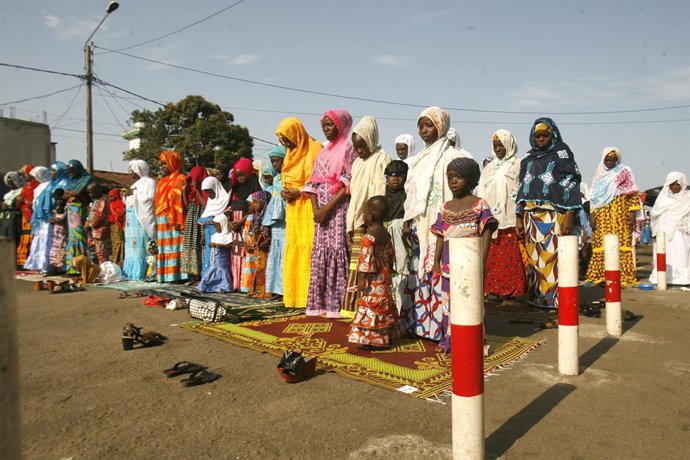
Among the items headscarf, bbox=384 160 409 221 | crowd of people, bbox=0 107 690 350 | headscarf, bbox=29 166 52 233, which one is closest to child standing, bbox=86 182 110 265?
crowd of people, bbox=0 107 690 350

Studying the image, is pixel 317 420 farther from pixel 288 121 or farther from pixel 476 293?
pixel 288 121

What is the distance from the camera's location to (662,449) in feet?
8.17

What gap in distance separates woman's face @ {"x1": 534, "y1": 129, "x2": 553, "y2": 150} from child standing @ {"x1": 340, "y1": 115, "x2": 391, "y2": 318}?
1.90 metres

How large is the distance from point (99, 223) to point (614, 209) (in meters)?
9.69

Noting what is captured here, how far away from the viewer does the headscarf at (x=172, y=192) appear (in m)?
8.87

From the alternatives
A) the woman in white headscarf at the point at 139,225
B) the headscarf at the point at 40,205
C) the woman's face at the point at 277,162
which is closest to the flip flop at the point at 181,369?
the woman's face at the point at 277,162

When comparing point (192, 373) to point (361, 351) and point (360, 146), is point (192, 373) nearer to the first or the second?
point (361, 351)

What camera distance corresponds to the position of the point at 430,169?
4.72m

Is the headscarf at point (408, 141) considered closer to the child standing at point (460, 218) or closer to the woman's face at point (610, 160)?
the woman's face at point (610, 160)

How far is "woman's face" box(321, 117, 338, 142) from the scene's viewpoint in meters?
5.84

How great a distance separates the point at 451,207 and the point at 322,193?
199cm

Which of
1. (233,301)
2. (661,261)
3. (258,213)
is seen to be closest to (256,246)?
(258,213)

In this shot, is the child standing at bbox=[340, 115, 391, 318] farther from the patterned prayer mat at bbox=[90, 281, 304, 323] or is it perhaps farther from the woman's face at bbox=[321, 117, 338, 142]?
the patterned prayer mat at bbox=[90, 281, 304, 323]

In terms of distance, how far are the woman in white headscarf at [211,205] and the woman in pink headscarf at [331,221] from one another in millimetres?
2618
